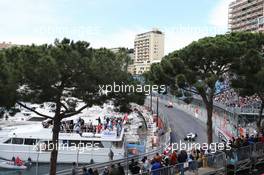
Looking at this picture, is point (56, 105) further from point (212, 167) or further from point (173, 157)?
point (212, 167)

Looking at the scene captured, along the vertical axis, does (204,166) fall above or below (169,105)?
below

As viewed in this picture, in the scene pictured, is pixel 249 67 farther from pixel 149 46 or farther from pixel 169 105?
pixel 149 46

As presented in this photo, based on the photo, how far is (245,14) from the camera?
5344 inches

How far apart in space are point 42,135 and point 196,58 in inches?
604

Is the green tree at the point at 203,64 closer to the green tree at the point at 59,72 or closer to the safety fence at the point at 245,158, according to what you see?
the safety fence at the point at 245,158

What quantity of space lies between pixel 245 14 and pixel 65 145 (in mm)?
117932

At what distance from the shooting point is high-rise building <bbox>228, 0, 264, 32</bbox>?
4924 inches

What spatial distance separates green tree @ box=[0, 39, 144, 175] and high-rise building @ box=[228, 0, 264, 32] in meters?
105

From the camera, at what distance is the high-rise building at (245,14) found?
125 metres

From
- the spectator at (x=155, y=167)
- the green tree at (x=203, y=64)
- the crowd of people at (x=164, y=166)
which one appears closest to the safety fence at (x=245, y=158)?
the crowd of people at (x=164, y=166)

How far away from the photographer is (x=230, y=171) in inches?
668

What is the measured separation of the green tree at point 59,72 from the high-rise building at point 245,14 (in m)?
105

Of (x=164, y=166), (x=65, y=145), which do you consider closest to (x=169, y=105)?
(x=65, y=145)

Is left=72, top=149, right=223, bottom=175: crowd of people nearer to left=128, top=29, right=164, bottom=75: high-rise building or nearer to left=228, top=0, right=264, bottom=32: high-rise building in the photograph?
left=228, top=0, right=264, bottom=32: high-rise building
